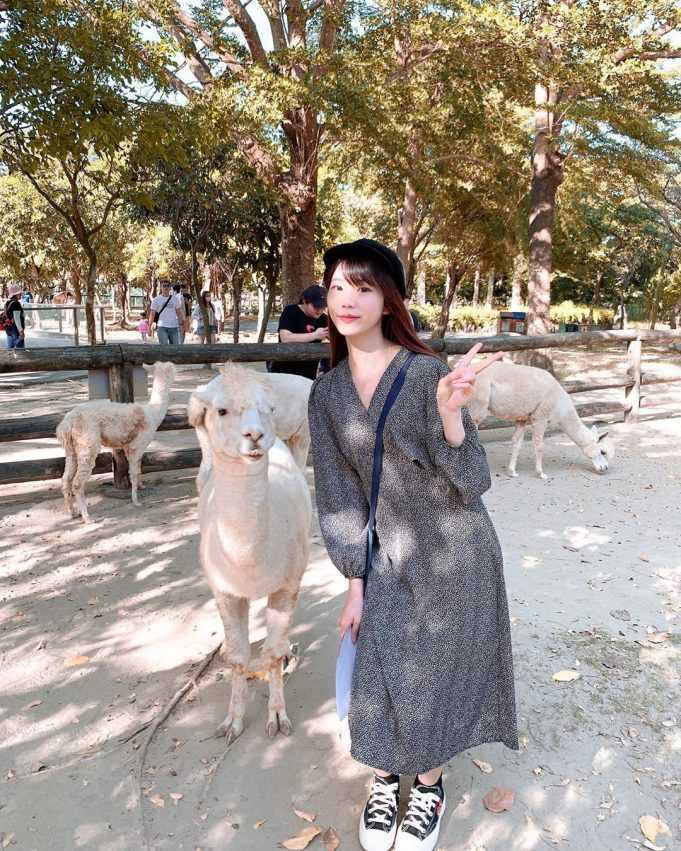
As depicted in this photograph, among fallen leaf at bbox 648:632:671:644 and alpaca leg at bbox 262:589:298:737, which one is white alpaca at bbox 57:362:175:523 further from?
fallen leaf at bbox 648:632:671:644

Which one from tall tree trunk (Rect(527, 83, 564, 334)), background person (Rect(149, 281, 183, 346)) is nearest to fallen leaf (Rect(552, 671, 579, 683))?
tall tree trunk (Rect(527, 83, 564, 334))

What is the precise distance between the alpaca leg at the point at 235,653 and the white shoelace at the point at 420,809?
0.83 m

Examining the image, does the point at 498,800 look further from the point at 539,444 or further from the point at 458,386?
the point at 539,444

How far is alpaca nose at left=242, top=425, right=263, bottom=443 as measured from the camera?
217cm

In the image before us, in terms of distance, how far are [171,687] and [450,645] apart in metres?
1.61

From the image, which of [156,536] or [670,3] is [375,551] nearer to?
[156,536]

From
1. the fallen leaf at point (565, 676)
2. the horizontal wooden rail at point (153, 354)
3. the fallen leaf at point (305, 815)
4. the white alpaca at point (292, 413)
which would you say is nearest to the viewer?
the fallen leaf at point (305, 815)

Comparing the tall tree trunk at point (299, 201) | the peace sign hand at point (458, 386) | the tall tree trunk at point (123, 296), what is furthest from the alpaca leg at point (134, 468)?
the tall tree trunk at point (123, 296)

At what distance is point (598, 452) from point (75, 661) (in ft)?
17.9

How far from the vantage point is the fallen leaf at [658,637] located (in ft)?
11.8

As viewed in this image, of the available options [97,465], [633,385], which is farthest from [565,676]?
[633,385]

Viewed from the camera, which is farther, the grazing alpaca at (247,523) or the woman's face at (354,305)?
the grazing alpaca at (247,523)

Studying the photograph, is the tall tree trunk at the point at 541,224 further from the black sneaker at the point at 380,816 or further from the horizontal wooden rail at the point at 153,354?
the black sneaker at the point at 380,816

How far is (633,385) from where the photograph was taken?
9570 millimetres
